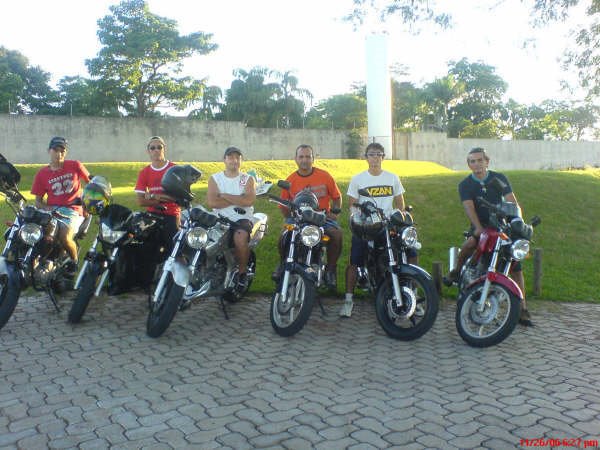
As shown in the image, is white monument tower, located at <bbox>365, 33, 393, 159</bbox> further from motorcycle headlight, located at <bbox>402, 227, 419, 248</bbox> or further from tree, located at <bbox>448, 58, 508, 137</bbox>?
motorcycle headlight, located at <bbox>402, 227, 419, 248</bbox>

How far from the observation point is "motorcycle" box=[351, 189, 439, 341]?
5.25 m

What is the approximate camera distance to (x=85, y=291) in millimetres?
5676

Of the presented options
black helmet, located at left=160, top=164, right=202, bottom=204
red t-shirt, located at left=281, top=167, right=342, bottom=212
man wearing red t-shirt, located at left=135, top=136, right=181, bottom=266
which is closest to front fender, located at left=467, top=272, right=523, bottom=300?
red t-shirt, located at left=281, top=167, right=342, bottom=212

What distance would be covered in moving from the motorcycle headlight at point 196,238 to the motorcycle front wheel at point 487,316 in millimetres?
2326

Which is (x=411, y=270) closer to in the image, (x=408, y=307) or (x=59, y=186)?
(x=408, y=307)

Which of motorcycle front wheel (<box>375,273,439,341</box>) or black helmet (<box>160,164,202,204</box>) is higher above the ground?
black helmet (<box>160,164,202,204</box>)

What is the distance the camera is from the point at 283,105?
176 feet

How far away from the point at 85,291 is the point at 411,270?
2.99 m

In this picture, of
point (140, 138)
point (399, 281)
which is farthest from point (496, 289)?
point (140, 138)

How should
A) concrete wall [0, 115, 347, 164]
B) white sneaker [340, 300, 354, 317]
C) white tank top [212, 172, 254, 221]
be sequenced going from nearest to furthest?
white sneaker [340, 300, 354, 317]
white tank top [212, 172, 254, 221]
concrete wall [0, 115, 347, 164]

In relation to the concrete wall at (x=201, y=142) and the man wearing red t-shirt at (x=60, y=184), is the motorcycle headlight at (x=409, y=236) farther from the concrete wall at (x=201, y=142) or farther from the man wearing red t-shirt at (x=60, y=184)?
the concrete wall at (x=201, y=142)

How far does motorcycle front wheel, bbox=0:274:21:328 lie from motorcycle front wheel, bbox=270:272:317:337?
2262mm

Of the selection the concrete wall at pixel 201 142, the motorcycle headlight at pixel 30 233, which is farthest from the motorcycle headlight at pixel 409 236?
the concrete wall at pixel 201 142

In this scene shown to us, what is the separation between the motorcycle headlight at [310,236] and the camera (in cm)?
554
